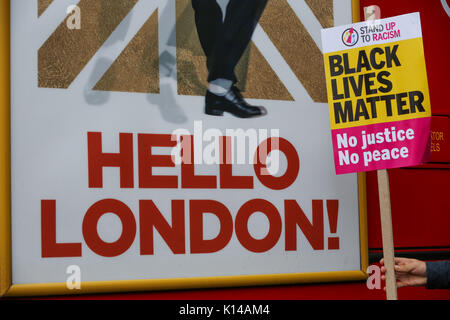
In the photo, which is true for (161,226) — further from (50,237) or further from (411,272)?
(411,272)

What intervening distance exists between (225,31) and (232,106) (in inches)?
11.6

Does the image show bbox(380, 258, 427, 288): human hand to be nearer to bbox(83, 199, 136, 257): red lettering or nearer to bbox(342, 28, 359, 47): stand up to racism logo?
bbox(342, 28, 359, 47): stand up to racism logo

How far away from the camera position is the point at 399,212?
2.36 m

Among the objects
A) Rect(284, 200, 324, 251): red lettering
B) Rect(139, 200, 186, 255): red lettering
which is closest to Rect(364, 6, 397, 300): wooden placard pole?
Rect(284, 200, 324, 251): red lettering

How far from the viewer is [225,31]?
84.0 inches

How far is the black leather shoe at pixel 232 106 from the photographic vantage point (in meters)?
2.08

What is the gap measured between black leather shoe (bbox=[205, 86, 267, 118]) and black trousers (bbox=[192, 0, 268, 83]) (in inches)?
2.4

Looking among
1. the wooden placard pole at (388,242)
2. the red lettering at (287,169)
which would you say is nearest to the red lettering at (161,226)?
the red lettering at (287,169)

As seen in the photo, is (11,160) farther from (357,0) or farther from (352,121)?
(357,0)

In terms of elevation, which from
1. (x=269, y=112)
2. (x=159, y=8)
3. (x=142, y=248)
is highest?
(x=159, y=8)

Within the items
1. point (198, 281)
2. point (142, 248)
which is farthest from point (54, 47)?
point (198, 281)

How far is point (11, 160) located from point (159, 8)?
0.76m

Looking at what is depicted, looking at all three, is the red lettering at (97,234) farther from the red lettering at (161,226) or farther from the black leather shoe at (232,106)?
the black leather shoe at (232,106)

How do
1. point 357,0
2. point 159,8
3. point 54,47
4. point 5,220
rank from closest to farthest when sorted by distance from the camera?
point 5,220, point 54,47, point 159,8, point 357,0
